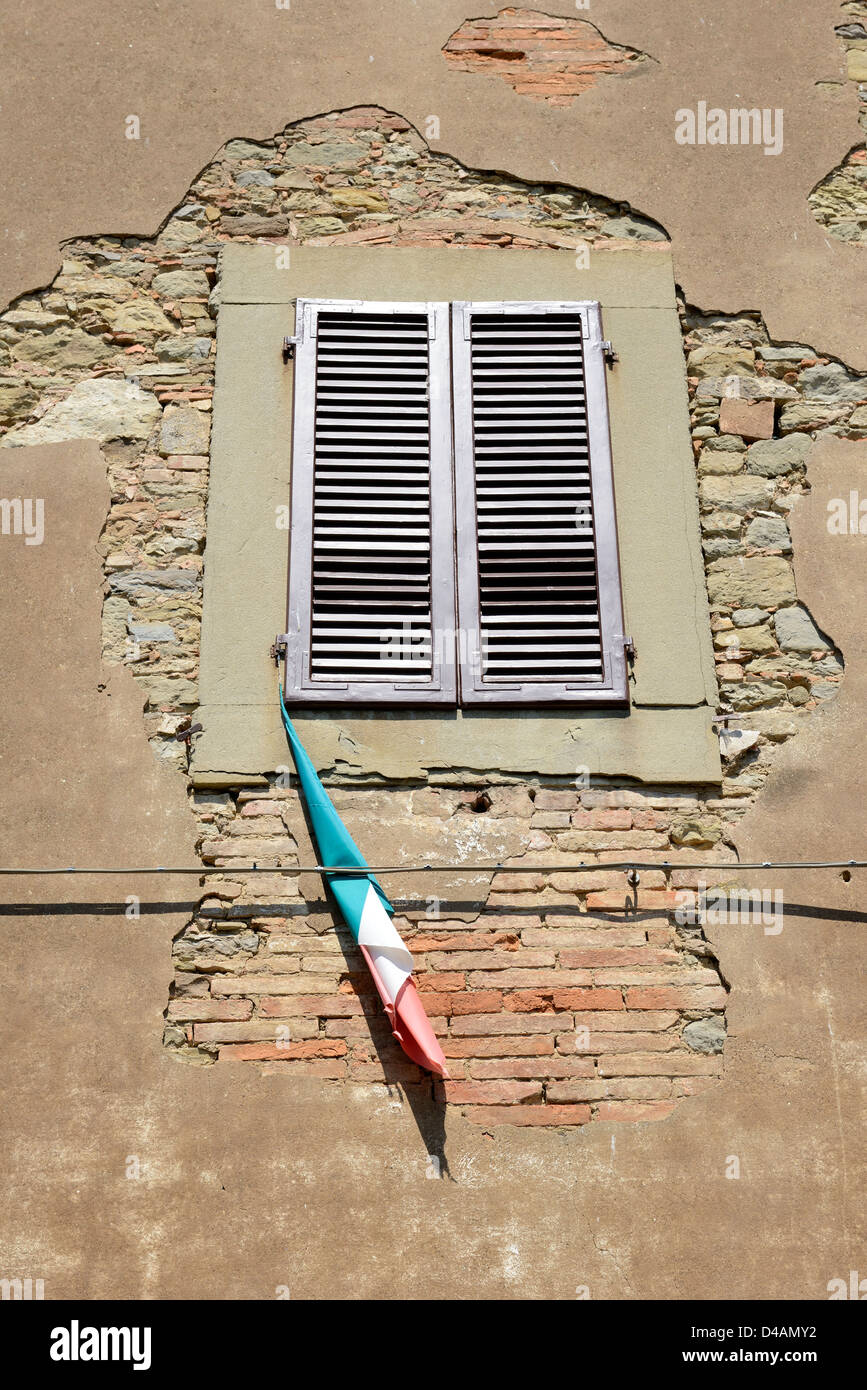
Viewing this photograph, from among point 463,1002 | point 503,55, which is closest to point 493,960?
point 463,1002

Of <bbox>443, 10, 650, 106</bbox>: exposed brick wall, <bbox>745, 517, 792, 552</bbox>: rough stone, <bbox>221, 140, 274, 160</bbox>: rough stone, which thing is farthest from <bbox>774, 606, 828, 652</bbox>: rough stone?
<bbox>221, 140, 274, 160</bbox>: rough stone

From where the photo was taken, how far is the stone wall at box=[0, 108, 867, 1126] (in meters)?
4.47

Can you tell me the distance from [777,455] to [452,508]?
4.27 ft

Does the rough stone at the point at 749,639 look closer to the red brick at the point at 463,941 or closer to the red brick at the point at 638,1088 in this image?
the red brick at the point at 463,941

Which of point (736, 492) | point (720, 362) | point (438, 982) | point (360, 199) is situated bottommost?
point (438, 982)

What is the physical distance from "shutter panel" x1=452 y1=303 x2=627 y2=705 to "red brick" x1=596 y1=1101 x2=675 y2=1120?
1367mm

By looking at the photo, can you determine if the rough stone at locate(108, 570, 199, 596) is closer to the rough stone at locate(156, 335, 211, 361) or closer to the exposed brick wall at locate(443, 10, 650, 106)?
the rough stone at locate(156, 335, 211, 361)

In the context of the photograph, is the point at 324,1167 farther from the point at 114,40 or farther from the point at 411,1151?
the point at 114,40

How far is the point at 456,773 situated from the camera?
189 inches

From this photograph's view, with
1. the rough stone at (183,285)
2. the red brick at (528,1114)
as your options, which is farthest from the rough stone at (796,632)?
the rough stone at (183,285)

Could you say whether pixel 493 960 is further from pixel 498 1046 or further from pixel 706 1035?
pixel 706 1035

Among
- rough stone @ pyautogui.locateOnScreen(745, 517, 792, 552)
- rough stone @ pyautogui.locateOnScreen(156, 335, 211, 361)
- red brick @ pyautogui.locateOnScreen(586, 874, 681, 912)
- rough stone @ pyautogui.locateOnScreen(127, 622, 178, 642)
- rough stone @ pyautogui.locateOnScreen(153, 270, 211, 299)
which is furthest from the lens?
rough stone @ pyautogui.locateOnScreen(153, 270, 211, 299)

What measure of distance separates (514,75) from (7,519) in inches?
115

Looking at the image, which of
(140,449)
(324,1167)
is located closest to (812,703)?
(324,1167)
